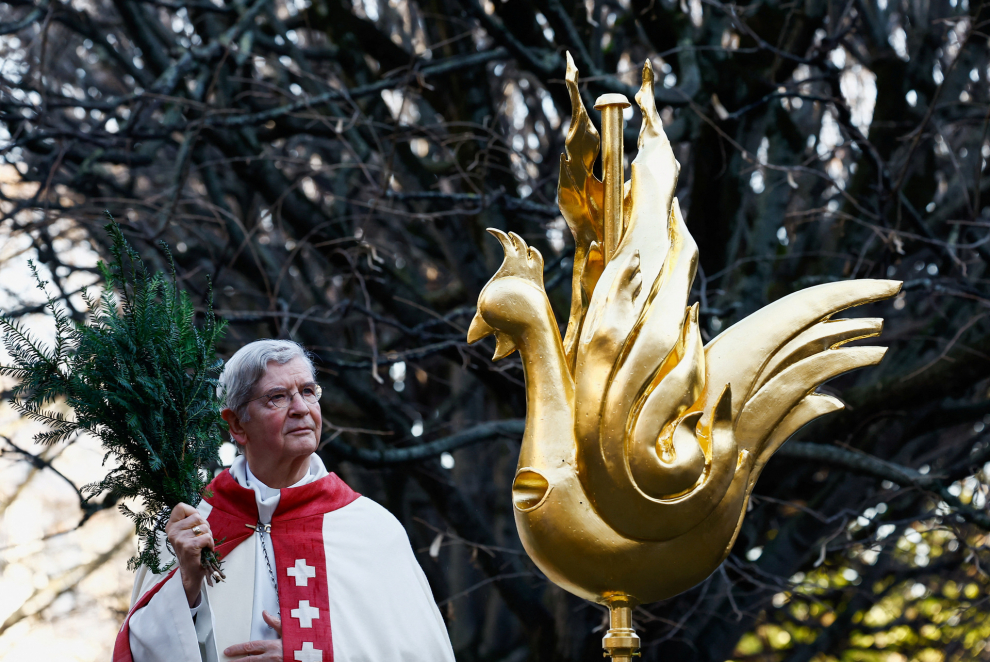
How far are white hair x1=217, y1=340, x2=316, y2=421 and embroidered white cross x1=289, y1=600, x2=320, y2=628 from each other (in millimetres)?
538

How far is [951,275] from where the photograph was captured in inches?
219

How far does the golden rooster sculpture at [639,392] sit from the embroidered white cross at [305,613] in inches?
45.1

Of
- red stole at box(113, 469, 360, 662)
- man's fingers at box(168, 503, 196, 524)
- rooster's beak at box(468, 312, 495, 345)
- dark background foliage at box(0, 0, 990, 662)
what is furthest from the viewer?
dark background foliage at box(0, 0, 990, 662)

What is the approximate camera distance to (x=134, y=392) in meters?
2.61

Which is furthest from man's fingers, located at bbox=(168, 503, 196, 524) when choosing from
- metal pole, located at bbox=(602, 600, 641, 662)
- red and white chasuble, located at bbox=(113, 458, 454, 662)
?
metal pole, located at bbox=(602, 600, 641, 662)

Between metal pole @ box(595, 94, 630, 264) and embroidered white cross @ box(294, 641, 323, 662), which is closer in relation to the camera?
metal pole @ box(595, 94, 630, 264)

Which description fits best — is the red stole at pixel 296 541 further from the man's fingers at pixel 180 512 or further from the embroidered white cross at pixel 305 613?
the man's fingers at pixel 180 512

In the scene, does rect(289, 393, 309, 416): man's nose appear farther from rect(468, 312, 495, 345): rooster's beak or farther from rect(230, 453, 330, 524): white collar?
rect(468, 312, 495, 345): rooster's beak

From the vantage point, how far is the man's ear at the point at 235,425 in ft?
10.4

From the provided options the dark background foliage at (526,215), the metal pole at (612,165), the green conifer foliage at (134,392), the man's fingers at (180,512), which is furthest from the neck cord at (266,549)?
the metal pole at (612,165)

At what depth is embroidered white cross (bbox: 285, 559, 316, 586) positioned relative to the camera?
314 cm

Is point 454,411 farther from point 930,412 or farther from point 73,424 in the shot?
point 73,424

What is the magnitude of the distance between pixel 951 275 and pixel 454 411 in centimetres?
321

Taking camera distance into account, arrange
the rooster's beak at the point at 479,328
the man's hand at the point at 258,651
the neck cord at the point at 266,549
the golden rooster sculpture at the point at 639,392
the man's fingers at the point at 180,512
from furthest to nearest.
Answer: the neck cord at the point at 266,549 → the man's hand at the point at 258,651 → the man's fingers at the point at 180,512 → the rooster's beak at the point at 479,328 → the golden rooster sculpture at the point at 639,392
